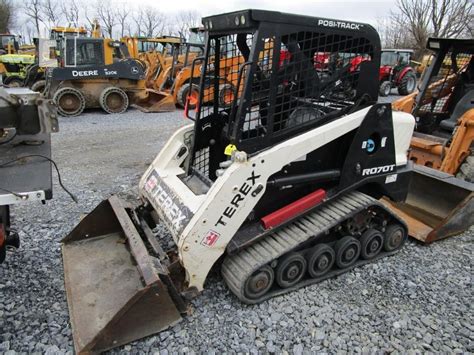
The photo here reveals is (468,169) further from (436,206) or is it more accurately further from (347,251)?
(347,251)

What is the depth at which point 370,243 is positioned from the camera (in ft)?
11.7

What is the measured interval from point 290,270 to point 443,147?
2921mm

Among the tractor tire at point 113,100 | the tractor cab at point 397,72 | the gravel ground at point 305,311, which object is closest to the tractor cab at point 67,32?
the tractor tire at point 113,100

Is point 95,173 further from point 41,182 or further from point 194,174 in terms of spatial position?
point 41,182

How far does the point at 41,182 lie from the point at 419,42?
30.4 metres

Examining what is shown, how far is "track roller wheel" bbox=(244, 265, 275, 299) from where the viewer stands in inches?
117

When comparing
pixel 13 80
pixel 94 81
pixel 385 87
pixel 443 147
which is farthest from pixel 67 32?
pixel 443 147

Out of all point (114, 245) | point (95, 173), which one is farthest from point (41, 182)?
point (95, 173)

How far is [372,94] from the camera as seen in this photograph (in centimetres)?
341

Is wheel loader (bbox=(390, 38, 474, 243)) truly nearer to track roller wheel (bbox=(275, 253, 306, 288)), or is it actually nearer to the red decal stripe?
the red decal stripe

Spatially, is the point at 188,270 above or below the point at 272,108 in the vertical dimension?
below

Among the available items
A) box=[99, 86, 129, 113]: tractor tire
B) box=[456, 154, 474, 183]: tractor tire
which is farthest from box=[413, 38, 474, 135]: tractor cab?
box=[99, 86, 129, 113]: tractor tire

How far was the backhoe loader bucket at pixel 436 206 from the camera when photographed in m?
3.92

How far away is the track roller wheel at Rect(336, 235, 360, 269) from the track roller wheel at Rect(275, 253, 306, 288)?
0.36 m
